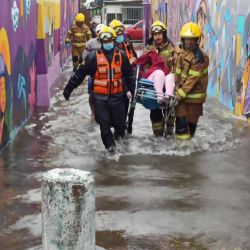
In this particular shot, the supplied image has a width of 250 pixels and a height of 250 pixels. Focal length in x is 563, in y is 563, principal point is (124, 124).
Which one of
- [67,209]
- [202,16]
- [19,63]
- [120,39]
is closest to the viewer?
[67,209]

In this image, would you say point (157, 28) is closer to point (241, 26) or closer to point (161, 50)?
point (161, 50)

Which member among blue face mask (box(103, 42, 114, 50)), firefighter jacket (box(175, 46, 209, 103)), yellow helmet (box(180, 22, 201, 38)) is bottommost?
firefighter jacket (box(175, 46, 209, 103))

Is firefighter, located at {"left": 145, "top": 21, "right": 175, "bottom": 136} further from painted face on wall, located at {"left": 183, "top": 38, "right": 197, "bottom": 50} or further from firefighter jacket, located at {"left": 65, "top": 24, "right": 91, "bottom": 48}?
firefighter jacket, located at {"left": 65, "top": 24, "right": 91, "bottom": 48}

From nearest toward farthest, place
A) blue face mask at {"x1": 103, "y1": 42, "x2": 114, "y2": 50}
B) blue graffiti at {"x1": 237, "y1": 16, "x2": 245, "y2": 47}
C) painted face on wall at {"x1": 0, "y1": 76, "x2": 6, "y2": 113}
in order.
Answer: blue face mask at {"x1": 103, "y1": 42, "x2": 114, "y2": 50}
painted face on wall at {"x1": 0, "y1": 76, "x2": 6, "y2": 113}
blue graffiti at {"x1": 237, "y1": 16, "x2": 245, "y2": 47}

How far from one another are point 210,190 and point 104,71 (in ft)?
7.71

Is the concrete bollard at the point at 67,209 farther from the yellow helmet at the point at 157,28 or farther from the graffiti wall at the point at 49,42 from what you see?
the graffiti wall at the point at 49,42

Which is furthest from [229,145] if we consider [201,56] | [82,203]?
[82,203]

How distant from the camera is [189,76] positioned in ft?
25.5

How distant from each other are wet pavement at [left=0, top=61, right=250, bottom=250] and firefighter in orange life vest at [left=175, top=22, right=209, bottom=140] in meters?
0.44

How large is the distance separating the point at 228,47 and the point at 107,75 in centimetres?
456

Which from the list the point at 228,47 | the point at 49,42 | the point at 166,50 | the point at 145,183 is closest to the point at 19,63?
the point at 166,50

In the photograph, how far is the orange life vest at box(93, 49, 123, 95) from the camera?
7594mm

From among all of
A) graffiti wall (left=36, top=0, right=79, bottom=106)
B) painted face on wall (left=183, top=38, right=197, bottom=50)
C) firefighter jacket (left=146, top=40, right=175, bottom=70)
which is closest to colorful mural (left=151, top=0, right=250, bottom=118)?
firefighter jacket (left=146, top=40, right=175, bottom=70)

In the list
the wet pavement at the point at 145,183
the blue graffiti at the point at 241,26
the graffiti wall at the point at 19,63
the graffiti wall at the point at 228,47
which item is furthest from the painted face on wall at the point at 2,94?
the blue graffiti at the point at 241,26
